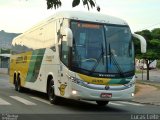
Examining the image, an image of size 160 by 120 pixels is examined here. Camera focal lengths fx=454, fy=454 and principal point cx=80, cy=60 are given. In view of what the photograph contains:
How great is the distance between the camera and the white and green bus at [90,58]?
50.9 feet

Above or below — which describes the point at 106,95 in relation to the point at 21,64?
below

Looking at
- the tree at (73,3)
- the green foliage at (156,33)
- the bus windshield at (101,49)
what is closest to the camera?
the tree at (73,3)

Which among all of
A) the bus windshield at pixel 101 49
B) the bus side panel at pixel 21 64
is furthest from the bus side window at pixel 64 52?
the bus side panel at pixel 21 64

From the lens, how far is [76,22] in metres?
16.3

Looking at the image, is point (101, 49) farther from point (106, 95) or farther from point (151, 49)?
point (151, 49)

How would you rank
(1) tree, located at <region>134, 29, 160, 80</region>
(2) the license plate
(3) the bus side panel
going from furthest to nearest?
(1) tree, located at <region>134, 29, 160, 80</region>, (3) the bus side panel, (2) the license plate

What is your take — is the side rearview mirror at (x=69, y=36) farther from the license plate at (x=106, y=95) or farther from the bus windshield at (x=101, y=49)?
the license plate at (x=106, y=95)

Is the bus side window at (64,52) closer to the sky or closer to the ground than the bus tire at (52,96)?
closer to the sky

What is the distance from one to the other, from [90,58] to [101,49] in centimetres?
60

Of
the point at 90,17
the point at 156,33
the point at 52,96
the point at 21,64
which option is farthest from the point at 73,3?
the point at 156,33

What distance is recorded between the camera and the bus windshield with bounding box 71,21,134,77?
15719 mm

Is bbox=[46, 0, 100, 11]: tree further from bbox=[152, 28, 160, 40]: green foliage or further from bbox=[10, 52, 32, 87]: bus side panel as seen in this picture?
bbox=[152, 28, 160, 40]: green foliage

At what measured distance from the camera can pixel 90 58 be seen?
15781 mm

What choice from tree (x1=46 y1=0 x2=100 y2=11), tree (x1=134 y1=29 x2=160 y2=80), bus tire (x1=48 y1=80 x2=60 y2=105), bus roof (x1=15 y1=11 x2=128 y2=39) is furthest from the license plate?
tree (x1=134 y1=29 x2=160 y2=80)
